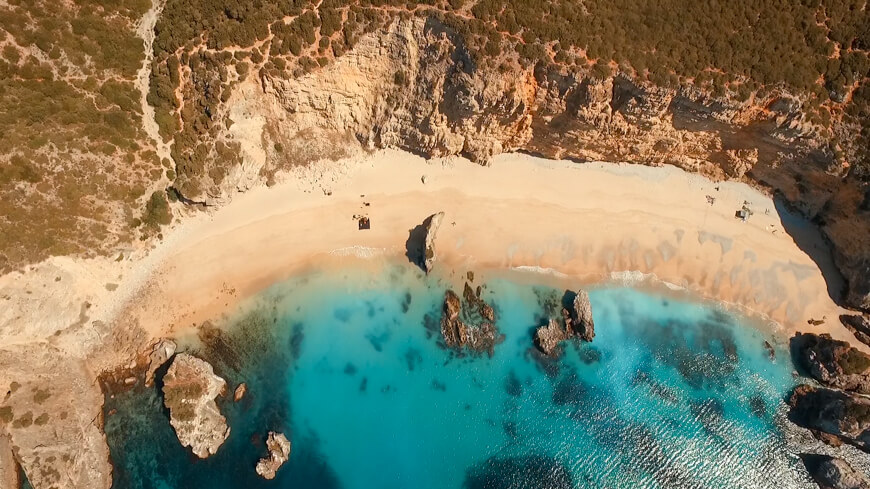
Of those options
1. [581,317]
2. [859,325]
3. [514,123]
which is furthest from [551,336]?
[859,325]

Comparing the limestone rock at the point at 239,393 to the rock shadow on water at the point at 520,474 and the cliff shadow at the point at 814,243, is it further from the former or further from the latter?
the cliff shadow at the point at 814,243

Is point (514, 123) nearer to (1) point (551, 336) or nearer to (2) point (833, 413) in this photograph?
(1) point (551, 336)

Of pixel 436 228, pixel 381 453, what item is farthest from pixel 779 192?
pixel 381 453

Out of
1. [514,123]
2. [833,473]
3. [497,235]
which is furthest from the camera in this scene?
[497,235]

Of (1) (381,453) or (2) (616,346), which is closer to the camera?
(1) (381,453)

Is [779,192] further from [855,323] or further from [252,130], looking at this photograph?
[252,130]
